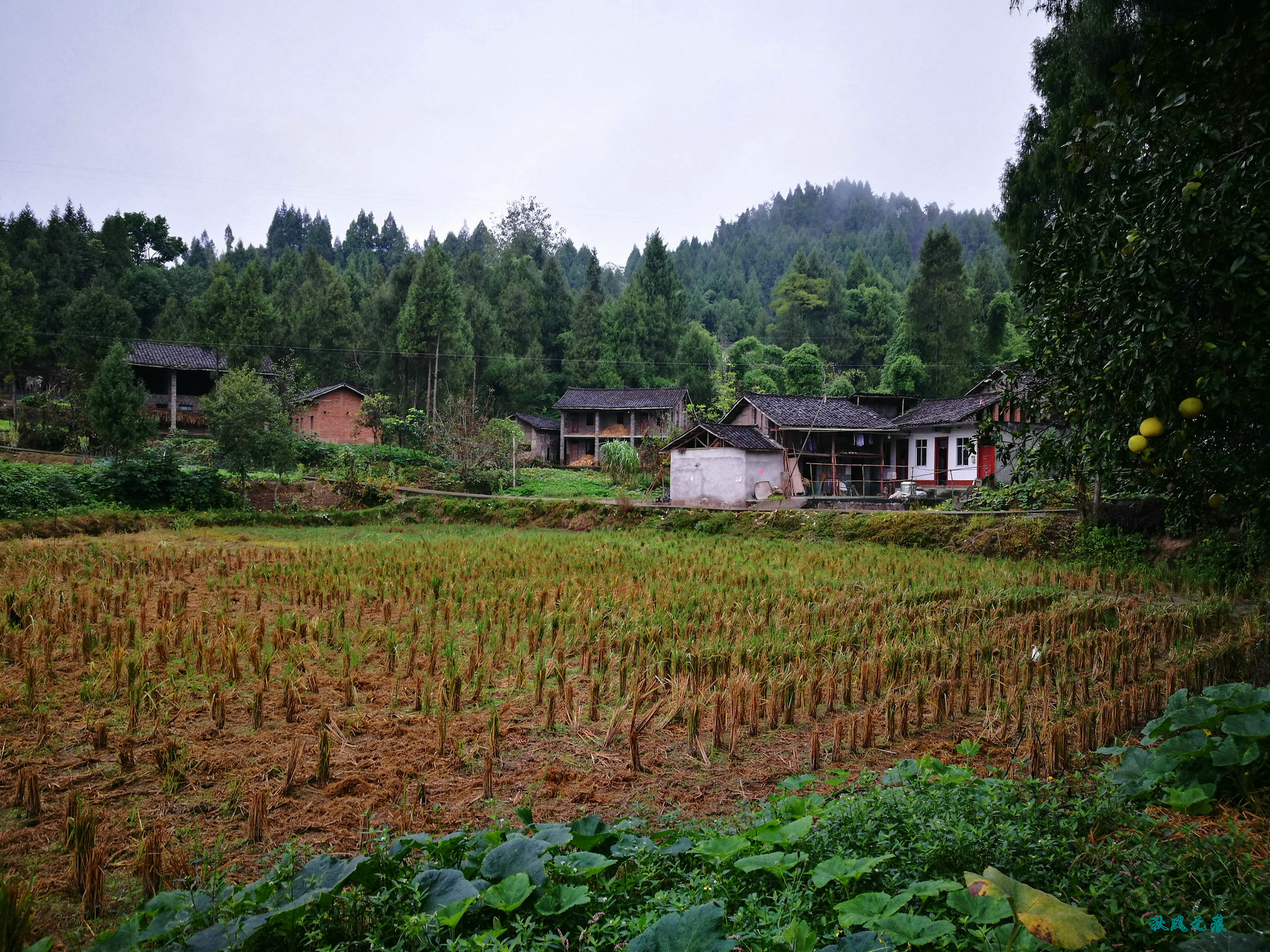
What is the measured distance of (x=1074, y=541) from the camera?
13828mm

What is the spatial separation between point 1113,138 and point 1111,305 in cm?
123

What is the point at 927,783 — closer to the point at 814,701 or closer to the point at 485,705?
the point at 814,701

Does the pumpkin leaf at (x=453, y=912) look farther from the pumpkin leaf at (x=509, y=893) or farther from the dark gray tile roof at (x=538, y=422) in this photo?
the dark gray tile roof at (x=538, y=422)

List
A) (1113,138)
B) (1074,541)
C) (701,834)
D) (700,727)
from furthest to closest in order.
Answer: (1074,541), (700,727), (1113,138), (701,834)

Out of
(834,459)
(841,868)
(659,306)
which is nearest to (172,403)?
(659,306)

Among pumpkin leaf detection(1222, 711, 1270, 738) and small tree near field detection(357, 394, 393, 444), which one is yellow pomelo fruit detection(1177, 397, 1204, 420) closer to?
pumpkin leaf detection(1222, 711, 1270, 738)

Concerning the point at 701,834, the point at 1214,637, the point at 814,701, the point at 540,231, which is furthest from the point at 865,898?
the point at 540,231

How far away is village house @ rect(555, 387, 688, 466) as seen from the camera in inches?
1738

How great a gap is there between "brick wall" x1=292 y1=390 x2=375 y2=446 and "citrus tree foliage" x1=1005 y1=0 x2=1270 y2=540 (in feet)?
132

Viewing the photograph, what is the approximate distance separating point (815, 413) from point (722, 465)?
638 cm

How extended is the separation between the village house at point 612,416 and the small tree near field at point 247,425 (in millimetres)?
21737

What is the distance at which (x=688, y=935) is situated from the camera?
1.99m

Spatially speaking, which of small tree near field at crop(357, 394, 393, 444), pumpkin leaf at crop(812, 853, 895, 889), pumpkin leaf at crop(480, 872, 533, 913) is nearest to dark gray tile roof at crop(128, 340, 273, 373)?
small tree near field at crop(357, 394, 393, 444)

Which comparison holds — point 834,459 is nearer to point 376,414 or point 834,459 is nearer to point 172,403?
point 376,414
